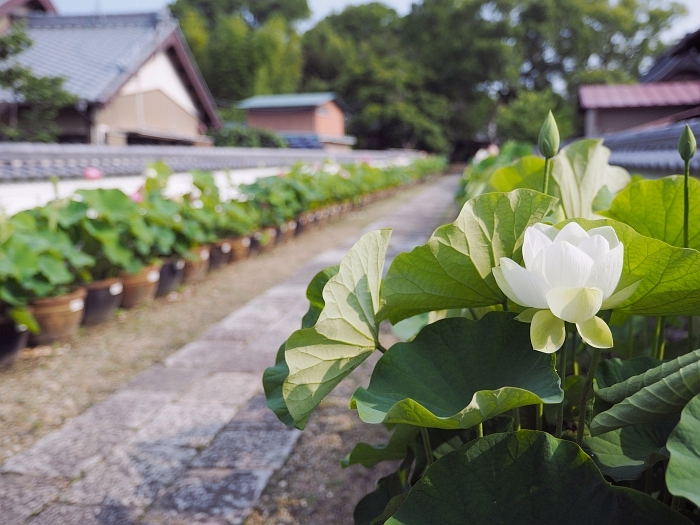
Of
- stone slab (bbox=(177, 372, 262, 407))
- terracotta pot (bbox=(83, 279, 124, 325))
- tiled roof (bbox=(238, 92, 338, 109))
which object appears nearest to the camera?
stone slab (bbox=(177, 372, 262, 407))

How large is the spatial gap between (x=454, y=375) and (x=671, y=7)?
33290mm

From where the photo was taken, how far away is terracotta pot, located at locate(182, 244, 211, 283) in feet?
13.6

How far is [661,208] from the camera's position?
72 centimetres

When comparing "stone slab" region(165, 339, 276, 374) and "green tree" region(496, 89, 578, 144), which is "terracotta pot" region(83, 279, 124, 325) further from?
"green tree" region(496, 89, 578, 144)

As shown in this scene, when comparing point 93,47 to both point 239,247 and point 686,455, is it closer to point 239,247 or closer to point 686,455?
point 239,247

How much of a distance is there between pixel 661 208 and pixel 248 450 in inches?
58.6

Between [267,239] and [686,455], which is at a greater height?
[686,455]

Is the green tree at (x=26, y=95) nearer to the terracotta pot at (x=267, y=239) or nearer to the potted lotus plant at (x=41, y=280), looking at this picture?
the terracotta pot at (x=267, y=239)

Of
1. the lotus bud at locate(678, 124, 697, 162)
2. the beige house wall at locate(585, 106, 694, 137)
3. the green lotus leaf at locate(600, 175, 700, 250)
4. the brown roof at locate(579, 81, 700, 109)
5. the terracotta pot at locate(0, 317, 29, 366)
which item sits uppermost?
the brown roof at locate(579, 81, 700, 109)

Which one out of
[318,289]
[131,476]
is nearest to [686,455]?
[318,289]

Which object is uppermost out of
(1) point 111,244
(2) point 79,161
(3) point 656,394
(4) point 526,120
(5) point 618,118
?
(4) point 526,120

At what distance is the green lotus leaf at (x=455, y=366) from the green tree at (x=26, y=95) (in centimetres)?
688

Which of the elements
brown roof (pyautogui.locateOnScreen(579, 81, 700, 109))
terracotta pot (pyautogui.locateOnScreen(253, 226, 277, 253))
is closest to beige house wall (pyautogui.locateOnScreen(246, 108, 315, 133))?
brown roof (pyautogui.locateOnScreen(579, 81, 700, 109))

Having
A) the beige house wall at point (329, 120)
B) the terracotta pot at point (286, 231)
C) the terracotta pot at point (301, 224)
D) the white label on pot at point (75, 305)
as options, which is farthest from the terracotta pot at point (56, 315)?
the beige house wall at point (329, 120)
